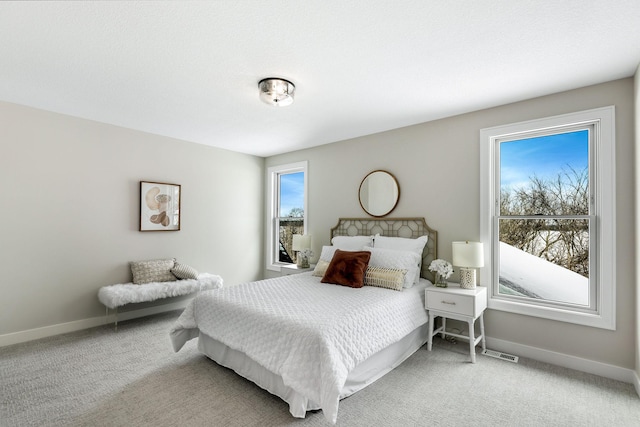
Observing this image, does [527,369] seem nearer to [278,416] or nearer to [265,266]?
[278,416]

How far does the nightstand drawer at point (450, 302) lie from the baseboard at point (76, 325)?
11.6 ft

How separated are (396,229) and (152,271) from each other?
3255 millimetres

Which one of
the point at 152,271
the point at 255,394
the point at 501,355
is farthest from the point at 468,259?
the point at 152,271

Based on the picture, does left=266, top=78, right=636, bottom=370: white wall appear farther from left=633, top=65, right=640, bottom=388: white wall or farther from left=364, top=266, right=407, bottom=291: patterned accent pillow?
left=364, top=266, right=407, bottom=291: patterned accent pillow

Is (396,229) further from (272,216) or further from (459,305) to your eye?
(272,216)

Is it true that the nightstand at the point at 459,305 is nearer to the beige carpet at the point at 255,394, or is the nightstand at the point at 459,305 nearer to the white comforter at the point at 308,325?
the white comforter at the point at 308,325

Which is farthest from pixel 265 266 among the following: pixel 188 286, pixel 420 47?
pixel 420 47

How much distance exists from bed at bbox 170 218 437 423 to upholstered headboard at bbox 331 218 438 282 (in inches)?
13.0

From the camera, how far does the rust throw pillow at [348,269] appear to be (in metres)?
3.19

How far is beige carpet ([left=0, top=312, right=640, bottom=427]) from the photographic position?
2049mm

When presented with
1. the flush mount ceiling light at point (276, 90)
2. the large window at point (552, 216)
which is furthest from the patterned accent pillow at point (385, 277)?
the flush mount ceiling light at point (276, 90)

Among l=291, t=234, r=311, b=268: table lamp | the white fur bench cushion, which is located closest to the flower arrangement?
l=291, t=234, r=311, b=268: table lamp

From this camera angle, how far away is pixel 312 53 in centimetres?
224

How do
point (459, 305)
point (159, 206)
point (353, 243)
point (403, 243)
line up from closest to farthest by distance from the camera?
point (459, 305) < point (403, 243) < point (353, 243) < point (159, 206)
